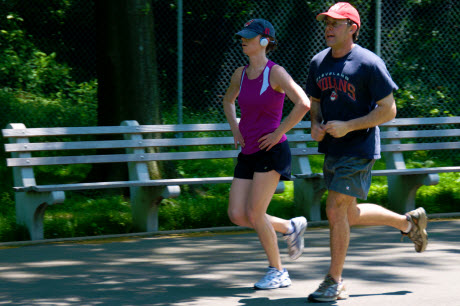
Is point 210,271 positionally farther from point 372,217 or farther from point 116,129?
point 116,129

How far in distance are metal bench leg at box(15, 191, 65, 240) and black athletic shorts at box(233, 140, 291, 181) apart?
7.33 ft

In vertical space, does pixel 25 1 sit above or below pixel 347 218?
above

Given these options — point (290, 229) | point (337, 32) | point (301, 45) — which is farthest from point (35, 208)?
point (301, 45)

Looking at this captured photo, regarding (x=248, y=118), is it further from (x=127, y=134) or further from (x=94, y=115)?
→ (x=94, y=115)

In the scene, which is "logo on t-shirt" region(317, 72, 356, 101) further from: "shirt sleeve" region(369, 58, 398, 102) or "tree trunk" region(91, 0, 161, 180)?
"tree trunk" region(91, 0, 161, 180)

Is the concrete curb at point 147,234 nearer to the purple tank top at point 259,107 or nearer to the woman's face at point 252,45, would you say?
the purple tank top at point 259,107

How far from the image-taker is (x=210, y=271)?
654 cm

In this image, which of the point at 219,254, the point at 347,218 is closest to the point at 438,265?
the point at 347,218

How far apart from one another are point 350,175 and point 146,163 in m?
3.25

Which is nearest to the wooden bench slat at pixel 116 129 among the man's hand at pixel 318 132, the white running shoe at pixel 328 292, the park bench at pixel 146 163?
the park bench at pixel 146 163

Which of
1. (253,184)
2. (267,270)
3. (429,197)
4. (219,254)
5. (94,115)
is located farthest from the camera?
(94,115)

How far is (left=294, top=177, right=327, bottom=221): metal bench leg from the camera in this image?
344 inches

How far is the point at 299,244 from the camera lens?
6262mm

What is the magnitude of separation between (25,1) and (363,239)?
6041 millimetres
